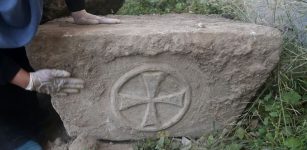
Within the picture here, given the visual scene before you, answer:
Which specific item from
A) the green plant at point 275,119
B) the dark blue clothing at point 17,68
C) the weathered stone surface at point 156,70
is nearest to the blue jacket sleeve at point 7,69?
the dark blue clothing at point 17,68

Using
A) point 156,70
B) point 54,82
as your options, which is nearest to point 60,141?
point 54,82

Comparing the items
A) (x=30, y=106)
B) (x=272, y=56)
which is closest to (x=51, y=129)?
(x=30, y=106)

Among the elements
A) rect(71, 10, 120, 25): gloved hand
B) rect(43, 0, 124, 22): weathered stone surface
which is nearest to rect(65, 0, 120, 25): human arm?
rect(71, 10, 120, 25): gloved hand

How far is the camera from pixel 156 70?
204 centimetres

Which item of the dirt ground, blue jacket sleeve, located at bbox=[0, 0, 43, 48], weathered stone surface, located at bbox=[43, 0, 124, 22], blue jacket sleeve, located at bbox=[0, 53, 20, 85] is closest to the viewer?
blue jacket sleeve, located at bbox=[0, 0, 43, 48]

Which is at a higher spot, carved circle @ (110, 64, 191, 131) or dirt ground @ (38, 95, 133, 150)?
carved circle @ (110, 64, 191, 131)

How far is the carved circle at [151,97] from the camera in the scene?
6.72 feet

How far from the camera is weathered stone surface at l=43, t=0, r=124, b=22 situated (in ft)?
7.82

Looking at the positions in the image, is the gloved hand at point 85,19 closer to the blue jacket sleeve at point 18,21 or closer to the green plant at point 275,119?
the blue jacket sleeve at point 18,21

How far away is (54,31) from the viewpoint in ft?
6.61

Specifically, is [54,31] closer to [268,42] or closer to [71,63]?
[71,63]

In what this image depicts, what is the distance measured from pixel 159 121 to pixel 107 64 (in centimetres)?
37

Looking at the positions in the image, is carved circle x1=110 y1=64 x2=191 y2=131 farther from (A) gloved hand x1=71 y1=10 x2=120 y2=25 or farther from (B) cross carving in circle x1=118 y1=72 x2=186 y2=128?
(A) gloved hand x1=71 y1=10 x2=120 y2=25

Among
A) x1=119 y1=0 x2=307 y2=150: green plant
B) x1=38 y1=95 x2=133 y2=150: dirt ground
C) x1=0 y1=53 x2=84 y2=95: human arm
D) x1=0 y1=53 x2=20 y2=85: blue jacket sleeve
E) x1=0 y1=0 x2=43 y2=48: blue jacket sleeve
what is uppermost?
x1=0 y1=0 x2=43 y2=48: blue jacket sleeve
